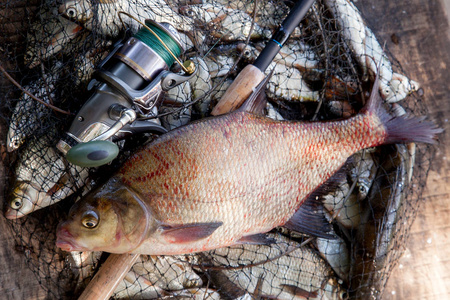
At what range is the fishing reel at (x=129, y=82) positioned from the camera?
6.00 ft

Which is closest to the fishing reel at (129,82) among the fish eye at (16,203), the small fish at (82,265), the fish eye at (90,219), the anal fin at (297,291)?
the fish eye at (90,219)

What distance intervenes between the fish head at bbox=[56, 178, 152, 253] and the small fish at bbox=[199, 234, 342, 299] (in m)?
0.65

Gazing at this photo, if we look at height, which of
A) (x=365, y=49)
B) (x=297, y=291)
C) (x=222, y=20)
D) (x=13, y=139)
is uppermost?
(x=365, y=49)

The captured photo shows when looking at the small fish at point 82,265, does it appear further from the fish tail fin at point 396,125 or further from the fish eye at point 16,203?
the fish tail fin at point 396,125

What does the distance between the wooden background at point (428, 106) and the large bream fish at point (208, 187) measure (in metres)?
1.05

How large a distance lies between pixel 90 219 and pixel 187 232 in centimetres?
41

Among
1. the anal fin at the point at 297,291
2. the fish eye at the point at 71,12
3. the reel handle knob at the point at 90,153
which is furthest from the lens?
the anal fin at the point at 297,291

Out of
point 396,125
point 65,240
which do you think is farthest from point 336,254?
point 65,240

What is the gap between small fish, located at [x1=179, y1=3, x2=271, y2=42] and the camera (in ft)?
7.66

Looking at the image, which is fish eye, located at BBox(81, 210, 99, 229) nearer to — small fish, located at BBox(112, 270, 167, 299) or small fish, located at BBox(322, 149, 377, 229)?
small fish, located at BBox(112, 270, 167, 299)

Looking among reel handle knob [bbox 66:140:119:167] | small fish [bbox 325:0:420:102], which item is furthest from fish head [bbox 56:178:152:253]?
small fish [bbox 325:0:420:102]

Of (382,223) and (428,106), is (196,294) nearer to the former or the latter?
(382,223)

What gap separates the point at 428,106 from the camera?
2842mm

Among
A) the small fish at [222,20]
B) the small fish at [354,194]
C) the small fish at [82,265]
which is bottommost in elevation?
the small fish at [82,265]
